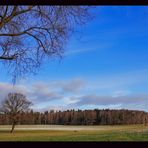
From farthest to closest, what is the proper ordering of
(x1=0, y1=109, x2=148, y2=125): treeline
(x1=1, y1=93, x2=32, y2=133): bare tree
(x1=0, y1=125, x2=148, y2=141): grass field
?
(x1=1, y1=93, x2=32, y2=133): bare tree < (x1=0, y1=109, x2=148, y2=125): treeline < (x1=0, y1=125, x2=148, y2=141): grass field

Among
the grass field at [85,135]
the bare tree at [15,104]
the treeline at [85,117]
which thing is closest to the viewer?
the grass field at [85,135]

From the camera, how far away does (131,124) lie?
44875 mm

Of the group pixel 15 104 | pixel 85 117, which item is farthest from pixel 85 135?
pixel 15 104

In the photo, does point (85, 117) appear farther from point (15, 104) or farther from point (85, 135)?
point (85, 135)

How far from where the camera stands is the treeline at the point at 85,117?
40.9 meters

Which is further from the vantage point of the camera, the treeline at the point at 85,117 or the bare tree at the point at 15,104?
the bare tree at the point at 15,104

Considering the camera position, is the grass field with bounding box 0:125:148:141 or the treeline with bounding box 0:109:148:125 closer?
the grass field with bounding box 0:125:148:141

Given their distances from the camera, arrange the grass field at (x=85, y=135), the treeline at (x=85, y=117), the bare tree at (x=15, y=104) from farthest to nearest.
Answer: the bare tree at (x=15, y=104) < the treeline at (x=85, y=117) < the grass field at (x=85, y=135)

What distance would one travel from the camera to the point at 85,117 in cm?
5088

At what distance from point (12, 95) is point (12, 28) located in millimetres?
49972

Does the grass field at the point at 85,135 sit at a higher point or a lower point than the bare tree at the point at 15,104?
lower

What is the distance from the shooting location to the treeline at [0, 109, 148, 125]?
4091cm
